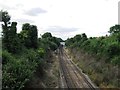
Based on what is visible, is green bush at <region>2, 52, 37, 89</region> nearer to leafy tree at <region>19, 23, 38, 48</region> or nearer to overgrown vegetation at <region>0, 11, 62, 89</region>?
overgrown vegetation at <region>0, 11, 62, 89</region>

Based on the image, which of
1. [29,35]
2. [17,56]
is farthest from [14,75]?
[29,35]

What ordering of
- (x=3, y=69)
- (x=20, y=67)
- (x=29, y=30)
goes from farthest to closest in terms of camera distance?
1. (x=29, y=30)
2. (x=20, y=67)
3. (x=3, y=69)

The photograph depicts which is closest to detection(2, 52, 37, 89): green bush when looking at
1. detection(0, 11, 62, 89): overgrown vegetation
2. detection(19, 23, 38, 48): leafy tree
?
detection(0, 11, 62, 89): overgrown vegetation

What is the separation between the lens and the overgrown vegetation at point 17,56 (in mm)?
19139

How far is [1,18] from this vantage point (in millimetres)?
30406

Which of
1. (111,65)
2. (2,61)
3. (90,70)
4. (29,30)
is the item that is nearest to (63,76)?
(90,70)

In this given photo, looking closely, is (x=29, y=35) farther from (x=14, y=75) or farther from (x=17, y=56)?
(x=14, y=75)

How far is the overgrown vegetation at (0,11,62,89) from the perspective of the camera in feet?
62.8

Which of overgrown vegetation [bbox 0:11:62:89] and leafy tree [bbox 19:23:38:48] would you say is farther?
leafy tree [bbox 19:23:38:48]

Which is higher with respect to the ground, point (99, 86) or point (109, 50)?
point (109, 50)

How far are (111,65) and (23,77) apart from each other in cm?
1556

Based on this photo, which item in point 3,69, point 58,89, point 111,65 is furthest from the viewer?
point 111,65

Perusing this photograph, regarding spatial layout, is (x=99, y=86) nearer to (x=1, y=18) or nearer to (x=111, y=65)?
(x=111, y=65)

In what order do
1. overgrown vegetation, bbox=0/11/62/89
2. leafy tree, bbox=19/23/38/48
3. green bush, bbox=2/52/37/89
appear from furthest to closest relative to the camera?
leafy tree, bbox=19/23/38/48 < overgrown vegetation, bbox=0/11/62/89 < green bush, bbox=2/52/37/89
